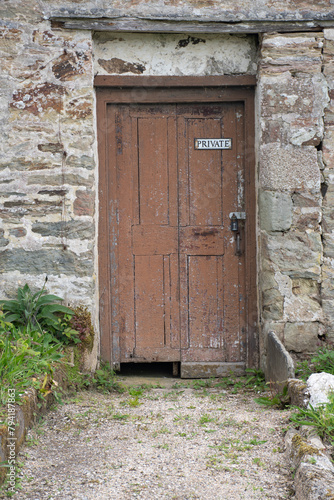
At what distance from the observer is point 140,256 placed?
4199 millimetres

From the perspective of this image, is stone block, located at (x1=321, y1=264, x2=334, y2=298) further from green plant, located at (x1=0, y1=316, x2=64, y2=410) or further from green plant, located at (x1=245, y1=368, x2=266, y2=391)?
green plant, located at (x1=0, y1=316, x2=64, y2=410)

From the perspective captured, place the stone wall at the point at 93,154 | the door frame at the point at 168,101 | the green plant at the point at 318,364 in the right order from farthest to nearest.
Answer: the door frame at the point at 168,101, the stone wall at the point at 93,154, the green plant at the point at 318,364

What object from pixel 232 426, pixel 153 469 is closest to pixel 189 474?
pixel 153 469

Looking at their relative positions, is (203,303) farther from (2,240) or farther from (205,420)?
(2,240)

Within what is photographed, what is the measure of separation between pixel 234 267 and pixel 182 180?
0.85 meters

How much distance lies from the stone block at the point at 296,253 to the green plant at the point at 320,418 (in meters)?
1.33

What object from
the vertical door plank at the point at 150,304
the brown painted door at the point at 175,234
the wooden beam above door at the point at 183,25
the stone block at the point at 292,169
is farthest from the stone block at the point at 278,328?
the wooden beam above door at the point at 183,25

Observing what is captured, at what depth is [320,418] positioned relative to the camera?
8.51 feet

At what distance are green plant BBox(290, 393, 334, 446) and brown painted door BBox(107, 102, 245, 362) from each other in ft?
4.76

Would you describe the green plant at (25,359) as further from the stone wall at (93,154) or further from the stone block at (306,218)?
the stone block at (306,218)

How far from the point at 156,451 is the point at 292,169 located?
2306mm

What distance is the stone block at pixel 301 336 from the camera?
3.92 meters

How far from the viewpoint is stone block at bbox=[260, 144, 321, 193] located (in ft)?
12.7

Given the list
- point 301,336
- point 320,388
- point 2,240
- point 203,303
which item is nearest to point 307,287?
point 301,336
